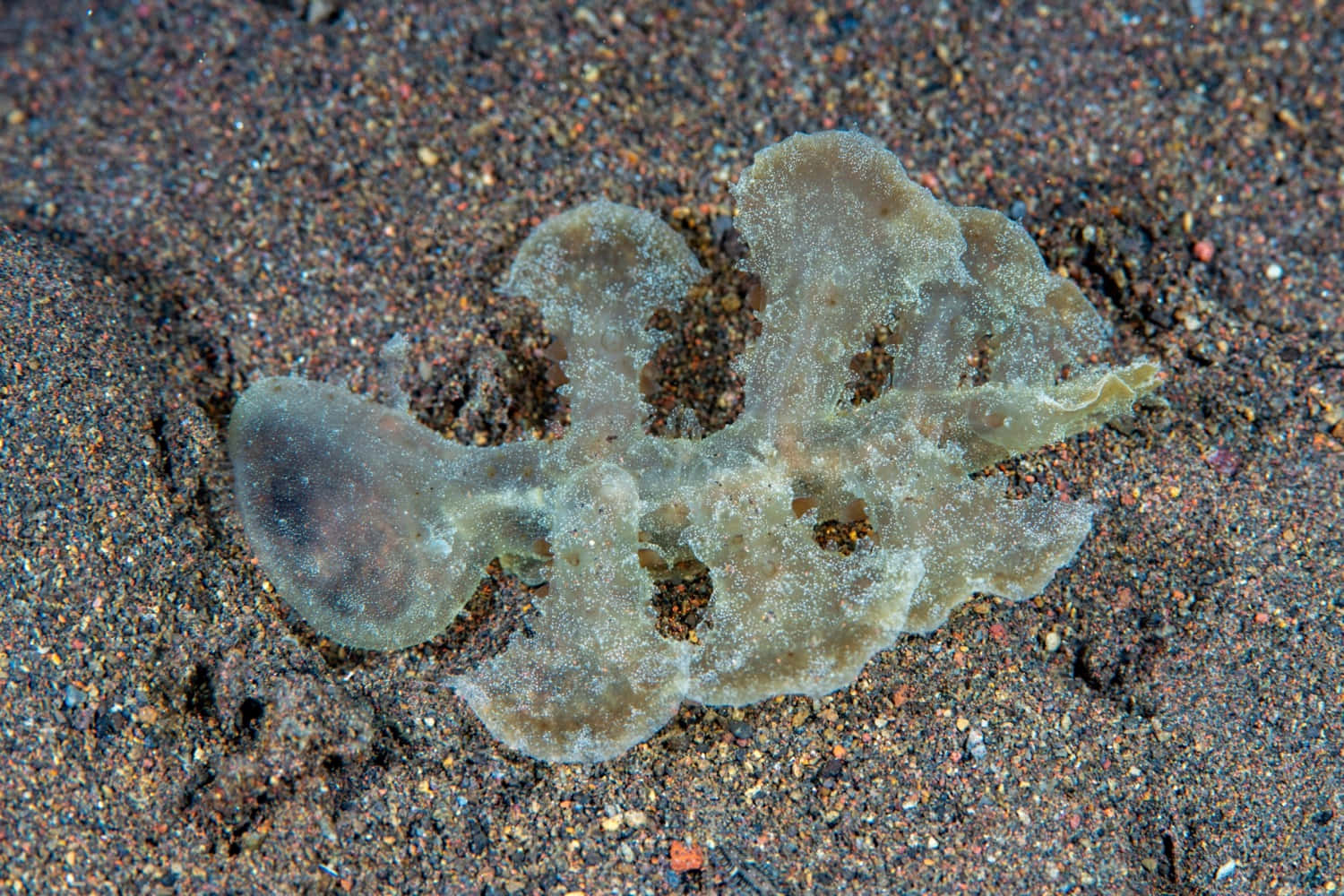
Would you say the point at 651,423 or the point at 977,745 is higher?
the point at 651,423

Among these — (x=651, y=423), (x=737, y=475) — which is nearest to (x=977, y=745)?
(x=737, y=475)

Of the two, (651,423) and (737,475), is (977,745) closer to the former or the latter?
(737,475)

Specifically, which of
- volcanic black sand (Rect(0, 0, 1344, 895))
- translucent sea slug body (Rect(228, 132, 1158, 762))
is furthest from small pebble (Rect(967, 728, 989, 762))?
translucent sea slug body (Rect(228, 132, 1158, 762))

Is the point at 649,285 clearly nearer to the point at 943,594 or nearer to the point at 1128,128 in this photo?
the point at 943,594

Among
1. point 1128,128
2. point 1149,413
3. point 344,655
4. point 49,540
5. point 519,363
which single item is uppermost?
point 1128,128

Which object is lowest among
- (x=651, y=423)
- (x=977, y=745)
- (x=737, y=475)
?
(x=977, y=745)

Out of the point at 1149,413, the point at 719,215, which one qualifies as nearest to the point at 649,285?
the point at 719,215

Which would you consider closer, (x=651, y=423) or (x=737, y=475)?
(x=737, y=475)
